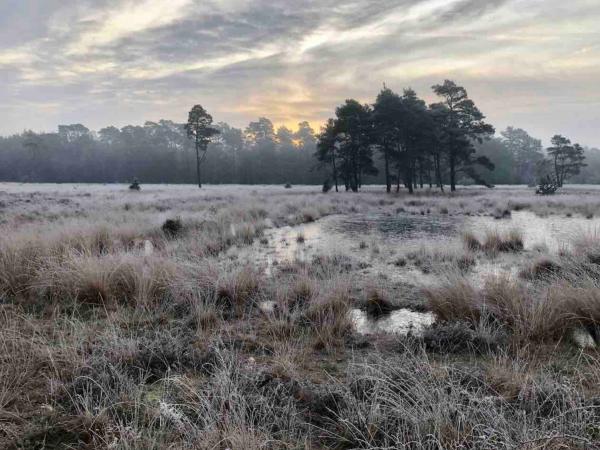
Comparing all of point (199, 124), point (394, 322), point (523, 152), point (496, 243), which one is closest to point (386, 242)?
point (496, 243)

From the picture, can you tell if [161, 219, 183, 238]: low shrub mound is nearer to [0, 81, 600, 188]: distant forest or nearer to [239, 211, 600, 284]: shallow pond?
[239, 211, 600, 284]: shallow pond

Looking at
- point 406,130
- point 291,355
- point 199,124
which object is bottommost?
point 291,355

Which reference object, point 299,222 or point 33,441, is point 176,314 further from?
point 299,222

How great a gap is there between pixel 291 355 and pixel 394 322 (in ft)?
5.78

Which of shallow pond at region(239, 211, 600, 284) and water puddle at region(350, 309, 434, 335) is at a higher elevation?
shallow pond at region(239, 211, 600, 284)

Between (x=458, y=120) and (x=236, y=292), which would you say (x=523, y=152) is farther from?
(x=236, y=292)

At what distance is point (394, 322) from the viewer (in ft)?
15.5

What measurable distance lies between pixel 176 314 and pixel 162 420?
2486mm

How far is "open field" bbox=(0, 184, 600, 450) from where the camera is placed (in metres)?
2.37

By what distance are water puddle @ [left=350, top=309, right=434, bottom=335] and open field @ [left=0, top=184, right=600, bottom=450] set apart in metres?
0.03

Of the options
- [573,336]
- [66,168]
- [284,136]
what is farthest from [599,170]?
[66,168]

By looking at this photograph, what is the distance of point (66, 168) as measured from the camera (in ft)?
246

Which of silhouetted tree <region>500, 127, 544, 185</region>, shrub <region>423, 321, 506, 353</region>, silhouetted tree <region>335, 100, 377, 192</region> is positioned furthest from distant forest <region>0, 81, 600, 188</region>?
shrub <region>423, 321, 506, 353</region>

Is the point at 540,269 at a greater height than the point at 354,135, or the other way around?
the point at 354,135
